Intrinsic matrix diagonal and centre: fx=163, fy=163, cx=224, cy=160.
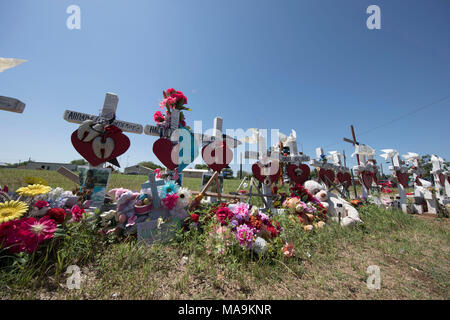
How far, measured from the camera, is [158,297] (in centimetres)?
144

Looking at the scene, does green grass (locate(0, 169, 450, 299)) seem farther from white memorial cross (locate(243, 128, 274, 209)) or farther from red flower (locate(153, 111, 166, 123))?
red flower (locate(153, 111, 166, 123))

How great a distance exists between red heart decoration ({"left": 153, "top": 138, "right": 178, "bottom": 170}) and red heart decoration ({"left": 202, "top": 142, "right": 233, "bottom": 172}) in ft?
2.06

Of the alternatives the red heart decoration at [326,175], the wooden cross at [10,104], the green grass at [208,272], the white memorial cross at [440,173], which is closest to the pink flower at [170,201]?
the green grass at [208,272]

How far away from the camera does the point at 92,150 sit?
108 inches

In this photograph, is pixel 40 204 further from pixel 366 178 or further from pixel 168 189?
pixel 366 178

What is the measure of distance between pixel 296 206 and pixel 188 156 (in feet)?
8.42

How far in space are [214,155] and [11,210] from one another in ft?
8.61

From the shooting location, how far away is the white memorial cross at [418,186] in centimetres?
575

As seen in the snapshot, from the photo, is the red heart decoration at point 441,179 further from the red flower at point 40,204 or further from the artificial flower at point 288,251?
the red flower at point 40,204

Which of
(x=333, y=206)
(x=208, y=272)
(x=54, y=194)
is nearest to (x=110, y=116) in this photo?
(x=54, y=194)

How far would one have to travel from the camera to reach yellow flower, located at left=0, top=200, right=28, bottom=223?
1605 millimetres

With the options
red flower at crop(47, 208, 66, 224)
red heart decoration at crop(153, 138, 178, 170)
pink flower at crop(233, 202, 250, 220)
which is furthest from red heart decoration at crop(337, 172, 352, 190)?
red flower at crop(47, 208, 66, 224)

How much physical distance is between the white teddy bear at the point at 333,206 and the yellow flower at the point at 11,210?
5.24m

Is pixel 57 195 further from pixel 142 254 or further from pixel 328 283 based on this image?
pixel 328 283
